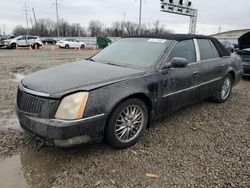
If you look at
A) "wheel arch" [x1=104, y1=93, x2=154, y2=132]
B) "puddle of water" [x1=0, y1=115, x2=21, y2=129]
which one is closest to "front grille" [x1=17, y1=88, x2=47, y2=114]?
"wheel arch" [x1=104, y1=93, x2=154, y2=132]

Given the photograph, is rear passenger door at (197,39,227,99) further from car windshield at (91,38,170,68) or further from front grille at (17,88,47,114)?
front grille at (17,88,47,114)

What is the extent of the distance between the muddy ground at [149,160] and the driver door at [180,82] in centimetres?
45

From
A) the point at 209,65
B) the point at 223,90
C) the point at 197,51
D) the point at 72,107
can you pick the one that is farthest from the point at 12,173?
the point at 223,90

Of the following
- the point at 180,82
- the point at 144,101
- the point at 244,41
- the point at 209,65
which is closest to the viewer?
the point at 144,101

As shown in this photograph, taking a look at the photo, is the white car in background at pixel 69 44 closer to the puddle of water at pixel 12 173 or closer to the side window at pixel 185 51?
the side window at pixel 185 51

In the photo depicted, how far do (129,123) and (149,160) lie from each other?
57 cm

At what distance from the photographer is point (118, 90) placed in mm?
2887

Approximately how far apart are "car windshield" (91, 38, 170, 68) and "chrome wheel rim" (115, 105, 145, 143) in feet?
2.38

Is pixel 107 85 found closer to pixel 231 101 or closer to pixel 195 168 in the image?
pixel 195 168

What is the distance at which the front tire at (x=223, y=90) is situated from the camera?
16.6ft

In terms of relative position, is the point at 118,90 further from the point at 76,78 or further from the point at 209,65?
the point at 209,65

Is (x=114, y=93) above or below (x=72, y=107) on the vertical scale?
above

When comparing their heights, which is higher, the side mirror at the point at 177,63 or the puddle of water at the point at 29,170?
the side mirror at the point at 177,63

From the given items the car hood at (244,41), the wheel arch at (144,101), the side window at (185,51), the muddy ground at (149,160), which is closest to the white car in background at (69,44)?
the car hood at (244,41)
